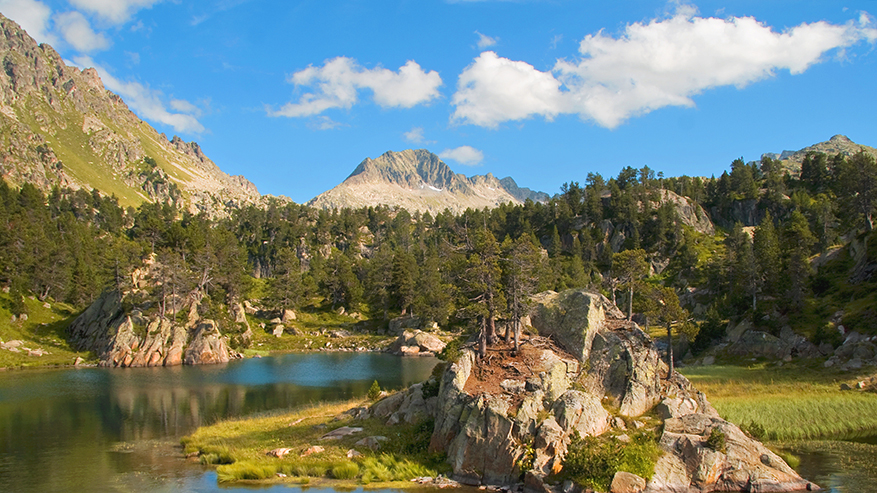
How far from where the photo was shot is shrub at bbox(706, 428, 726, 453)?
27203mm

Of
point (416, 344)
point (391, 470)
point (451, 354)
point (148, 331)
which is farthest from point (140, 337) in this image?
point (391, 470)

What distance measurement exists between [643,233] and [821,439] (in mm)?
141545

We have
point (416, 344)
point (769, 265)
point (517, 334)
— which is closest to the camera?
point (517, 334)

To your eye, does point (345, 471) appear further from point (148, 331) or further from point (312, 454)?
point (148, 331)

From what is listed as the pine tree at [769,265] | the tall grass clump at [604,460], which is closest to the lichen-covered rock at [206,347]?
the tall grass clump at [604,460]

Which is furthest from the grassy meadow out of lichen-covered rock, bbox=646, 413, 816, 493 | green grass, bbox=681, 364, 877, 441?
green grass, bbox=681, 364, 877, 441

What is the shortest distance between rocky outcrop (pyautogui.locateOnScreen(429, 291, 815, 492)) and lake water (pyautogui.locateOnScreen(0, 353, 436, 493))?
47.0 ft

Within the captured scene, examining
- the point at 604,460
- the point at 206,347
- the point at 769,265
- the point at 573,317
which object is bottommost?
the point at 206,347

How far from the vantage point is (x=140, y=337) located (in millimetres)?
90500

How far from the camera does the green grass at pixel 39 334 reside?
278 ft

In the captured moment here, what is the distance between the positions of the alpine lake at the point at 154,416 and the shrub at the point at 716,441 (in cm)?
537

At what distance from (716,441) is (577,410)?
7480mm

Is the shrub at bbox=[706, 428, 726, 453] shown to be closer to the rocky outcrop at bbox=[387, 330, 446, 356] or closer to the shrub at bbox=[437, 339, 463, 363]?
the shrub at bbox=[437, 339, 463, 363]

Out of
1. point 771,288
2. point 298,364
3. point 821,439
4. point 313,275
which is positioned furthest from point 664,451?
point 313,275
